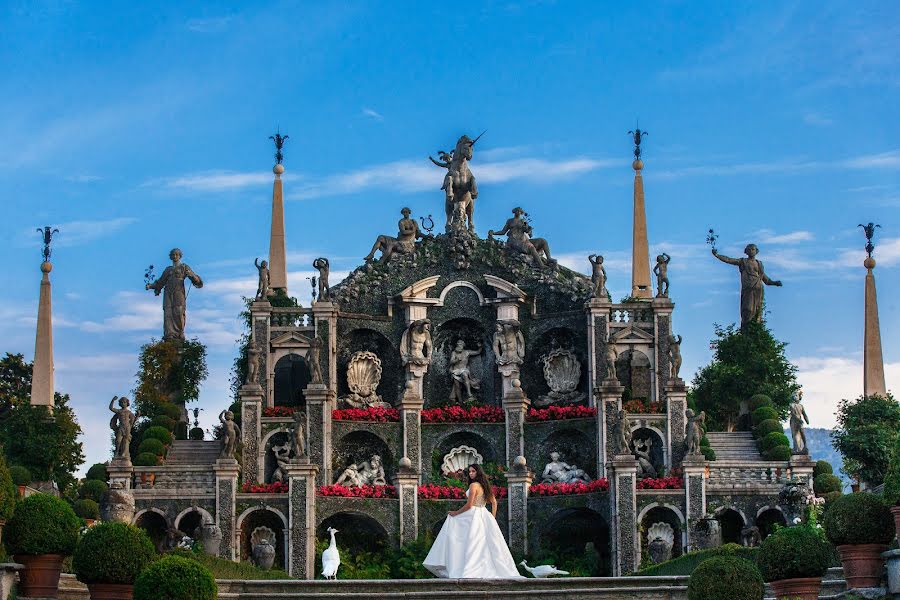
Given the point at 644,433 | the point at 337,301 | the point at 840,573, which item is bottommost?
the point at 840,573

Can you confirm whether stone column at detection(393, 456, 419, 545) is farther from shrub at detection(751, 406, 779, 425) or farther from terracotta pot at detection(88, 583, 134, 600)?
terracotta pot at detection(88, 583, 134, 600)

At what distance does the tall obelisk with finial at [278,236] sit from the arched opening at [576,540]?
15.5 metres

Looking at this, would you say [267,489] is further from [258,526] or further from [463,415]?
[463,415]

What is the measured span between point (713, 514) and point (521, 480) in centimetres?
614

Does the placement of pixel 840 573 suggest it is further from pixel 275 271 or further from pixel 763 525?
pixel 275 271

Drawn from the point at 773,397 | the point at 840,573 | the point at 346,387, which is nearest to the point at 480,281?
the point at 346,387

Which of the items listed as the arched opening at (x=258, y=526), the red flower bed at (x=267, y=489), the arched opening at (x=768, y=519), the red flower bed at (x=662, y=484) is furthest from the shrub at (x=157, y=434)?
the arched opening at (x=768, y=519)

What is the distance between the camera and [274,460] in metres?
62.7

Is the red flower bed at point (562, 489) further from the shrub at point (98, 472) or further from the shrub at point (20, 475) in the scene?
the shrub at point (20, 475)

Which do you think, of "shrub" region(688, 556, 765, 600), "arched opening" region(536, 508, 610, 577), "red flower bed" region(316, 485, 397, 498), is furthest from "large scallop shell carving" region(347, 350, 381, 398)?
"shrub" region(688, 556, 765, 600)

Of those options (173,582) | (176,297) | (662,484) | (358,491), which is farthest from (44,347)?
(173,582)

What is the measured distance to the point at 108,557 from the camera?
126ft

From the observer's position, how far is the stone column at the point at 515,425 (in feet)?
206

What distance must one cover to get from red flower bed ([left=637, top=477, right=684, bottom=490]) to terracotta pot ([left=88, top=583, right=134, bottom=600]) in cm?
2407
